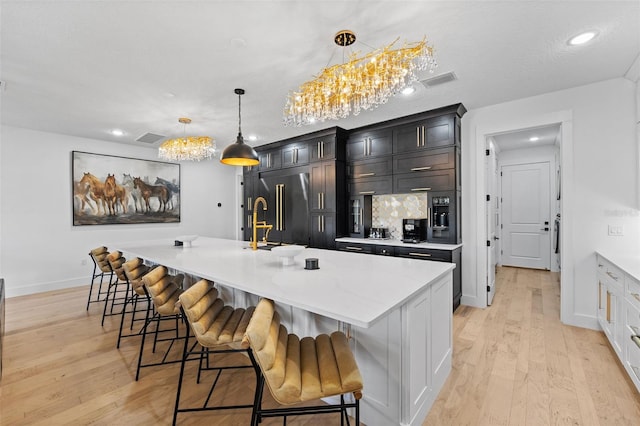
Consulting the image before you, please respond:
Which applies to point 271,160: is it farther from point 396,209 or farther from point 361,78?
point 361,78

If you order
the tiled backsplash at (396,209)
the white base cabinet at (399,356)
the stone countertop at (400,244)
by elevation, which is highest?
the tiled backsplash at (396,209)

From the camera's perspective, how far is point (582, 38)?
2270 millimetres

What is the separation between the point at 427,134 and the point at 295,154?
2326mm

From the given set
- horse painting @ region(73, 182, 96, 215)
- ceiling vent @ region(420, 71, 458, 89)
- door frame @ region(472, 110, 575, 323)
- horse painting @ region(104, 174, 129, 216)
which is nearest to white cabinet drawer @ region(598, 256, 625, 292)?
door frame @ region(472, 110, 575, 323)

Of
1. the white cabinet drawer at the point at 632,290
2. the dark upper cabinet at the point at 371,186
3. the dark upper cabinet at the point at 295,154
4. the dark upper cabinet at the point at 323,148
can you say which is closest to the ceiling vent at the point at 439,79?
the dark upper cabinet at the point at 371,186

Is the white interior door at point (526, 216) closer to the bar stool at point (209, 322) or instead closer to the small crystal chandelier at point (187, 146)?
the small crystal chandelier at point (187, 146)

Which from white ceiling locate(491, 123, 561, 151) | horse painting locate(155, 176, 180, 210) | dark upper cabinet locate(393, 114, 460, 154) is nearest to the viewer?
dark upper cabinet locate(393, 114, 460, 154)

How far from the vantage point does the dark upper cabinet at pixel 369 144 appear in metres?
4.27

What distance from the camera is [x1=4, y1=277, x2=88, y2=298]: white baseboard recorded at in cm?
440

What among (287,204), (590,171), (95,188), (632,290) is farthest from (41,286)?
(590,171)

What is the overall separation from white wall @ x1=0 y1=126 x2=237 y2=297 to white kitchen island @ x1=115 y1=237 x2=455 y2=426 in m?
4.33

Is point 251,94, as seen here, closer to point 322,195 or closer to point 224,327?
point 322,195

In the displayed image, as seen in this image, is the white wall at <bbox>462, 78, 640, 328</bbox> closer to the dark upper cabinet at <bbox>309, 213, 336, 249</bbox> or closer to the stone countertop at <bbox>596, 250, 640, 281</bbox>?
the stone countertop at <bbox>596, 250, 640, 281</bbox>

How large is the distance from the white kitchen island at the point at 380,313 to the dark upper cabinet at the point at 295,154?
10.6 ft
